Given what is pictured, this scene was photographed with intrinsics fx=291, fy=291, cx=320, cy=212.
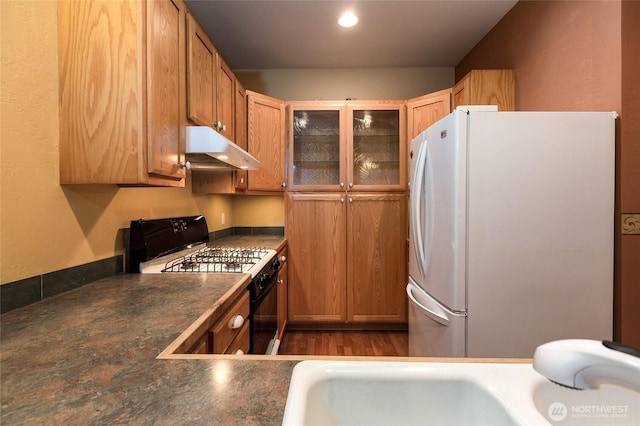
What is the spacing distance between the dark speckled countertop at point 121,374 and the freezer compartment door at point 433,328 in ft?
3.63

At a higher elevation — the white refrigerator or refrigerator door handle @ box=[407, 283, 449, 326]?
the white refrigerator

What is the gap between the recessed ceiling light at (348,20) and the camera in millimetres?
2203

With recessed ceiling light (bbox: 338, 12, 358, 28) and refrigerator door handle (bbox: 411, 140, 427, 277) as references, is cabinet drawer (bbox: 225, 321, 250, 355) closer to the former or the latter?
refrigerator door handle (bbox: 411, 140, 427, 277)

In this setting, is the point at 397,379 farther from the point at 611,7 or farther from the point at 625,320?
the point at 611,7

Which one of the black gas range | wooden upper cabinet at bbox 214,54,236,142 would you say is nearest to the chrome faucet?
the black gas range

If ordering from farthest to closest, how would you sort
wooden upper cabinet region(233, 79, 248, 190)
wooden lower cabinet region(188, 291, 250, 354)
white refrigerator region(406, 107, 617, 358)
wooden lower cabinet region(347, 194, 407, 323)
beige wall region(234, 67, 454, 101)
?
beige wall region(234, 67, 454, 101), wooden lower cabinet region(347, 194, 407, 323), wooden upper cabinet region(233, 79, 248, 190), white refrigerator region(406, 107, 617, 358), wooden lower cabinet region(188, 291, 250, 354)

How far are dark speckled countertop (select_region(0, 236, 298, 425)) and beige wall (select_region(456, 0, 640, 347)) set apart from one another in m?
1.75

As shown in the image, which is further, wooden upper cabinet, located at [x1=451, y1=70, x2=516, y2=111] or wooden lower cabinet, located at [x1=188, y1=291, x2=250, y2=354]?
wooden upper cabinet, located at [x1=451, y1=70, x2=516, y2=111]

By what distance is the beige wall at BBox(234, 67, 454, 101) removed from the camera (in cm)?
310

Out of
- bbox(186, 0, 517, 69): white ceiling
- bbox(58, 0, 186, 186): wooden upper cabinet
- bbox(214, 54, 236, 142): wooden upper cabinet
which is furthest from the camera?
bbox(186, 0, 517, 69): white ceiling

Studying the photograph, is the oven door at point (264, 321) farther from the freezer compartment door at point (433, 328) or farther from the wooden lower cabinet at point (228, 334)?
the freezer compartment door at point (433, 328)

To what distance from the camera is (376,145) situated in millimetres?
2867
